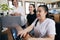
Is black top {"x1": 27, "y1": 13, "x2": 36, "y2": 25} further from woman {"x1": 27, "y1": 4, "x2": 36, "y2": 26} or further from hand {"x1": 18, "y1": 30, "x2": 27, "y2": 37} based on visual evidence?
hand {"x1": 18, "y1": 30, "x2": 27, "y2": 37}

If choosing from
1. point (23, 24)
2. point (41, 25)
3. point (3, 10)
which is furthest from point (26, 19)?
point (3, 10)

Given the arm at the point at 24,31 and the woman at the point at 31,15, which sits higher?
the woman at the point at 31,15

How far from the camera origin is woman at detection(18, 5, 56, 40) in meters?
1.49

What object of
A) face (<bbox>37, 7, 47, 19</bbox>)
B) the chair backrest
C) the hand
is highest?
face (<bbox>37, 7, 47, 19</bbox>)

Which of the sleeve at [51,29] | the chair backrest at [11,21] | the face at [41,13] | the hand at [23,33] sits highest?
the face at [41,13]

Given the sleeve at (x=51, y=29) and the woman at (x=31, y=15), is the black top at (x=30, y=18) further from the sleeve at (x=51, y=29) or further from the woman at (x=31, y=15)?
the sleeve at (x=51, y=29)

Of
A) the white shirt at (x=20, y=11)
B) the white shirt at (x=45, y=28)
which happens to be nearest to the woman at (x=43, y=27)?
the white shirt at (x=45, y=28)

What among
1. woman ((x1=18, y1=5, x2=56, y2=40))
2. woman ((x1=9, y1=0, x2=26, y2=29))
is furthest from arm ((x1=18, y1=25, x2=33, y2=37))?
woman ((x1=9, y1=0, x2=26, y2=29))

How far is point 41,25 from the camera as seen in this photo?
155 cm

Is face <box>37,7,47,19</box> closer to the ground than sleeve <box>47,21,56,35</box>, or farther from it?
farther from it

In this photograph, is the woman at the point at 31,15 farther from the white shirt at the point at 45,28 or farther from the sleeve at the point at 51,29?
the sleeve at the point at 51,29

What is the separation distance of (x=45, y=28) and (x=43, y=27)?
30 millimetres

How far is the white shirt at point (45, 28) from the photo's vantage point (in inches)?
58.6

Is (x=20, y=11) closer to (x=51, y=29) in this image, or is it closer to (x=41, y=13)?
(x=41, y=13)
